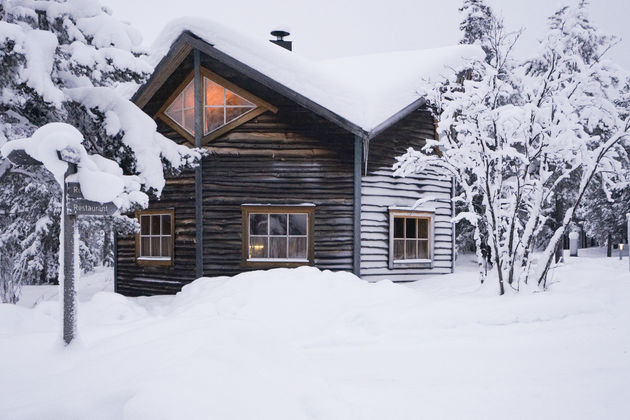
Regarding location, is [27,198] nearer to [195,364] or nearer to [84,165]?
[84,165]

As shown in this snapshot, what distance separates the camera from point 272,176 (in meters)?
10.7

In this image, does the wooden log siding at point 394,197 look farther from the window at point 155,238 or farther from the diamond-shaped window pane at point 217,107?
the window at point 155,238

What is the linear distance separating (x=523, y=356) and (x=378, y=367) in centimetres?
162

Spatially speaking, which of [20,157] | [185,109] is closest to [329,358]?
[20,157]

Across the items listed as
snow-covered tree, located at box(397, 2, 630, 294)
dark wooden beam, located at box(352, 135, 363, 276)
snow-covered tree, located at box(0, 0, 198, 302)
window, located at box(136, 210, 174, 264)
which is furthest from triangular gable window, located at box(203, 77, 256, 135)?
snow-covered tree, located at box(397, 2, 630, 294)

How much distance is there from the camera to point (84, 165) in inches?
191

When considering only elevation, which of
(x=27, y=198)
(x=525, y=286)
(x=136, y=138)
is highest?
(x=136, y=138)

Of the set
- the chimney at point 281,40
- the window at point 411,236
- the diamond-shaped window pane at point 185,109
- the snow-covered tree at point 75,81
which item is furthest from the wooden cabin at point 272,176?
the chimney at point 281,40

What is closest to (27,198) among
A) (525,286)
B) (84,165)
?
(84,165)

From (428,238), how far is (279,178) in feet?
14.9

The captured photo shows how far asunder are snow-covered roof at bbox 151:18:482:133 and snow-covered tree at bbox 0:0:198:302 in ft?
9.43

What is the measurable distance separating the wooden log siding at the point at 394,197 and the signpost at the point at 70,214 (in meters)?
7.06

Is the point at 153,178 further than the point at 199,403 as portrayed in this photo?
Yes

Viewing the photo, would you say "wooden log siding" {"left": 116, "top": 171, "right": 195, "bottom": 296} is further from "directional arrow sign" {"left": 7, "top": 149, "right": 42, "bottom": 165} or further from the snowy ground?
"directional arrow sign" {"left": 7, "top": 149, "right": 42, "bottom": 165}
